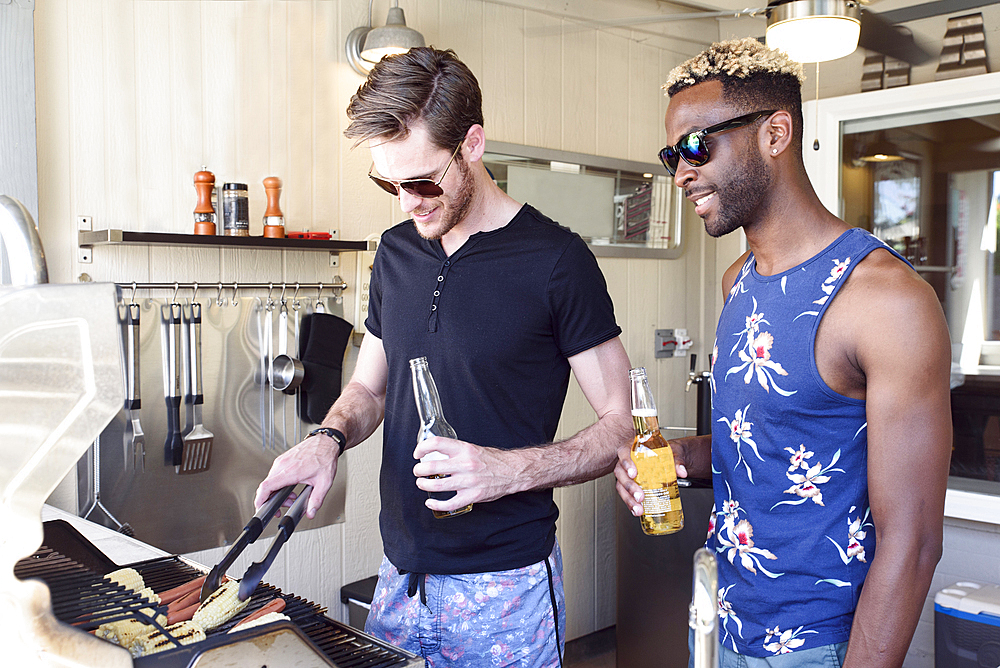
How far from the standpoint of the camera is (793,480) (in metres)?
1.38

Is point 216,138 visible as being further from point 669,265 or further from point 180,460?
point 669,265

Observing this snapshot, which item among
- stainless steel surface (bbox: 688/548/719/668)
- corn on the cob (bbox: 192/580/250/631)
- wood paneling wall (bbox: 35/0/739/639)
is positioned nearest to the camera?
stainless steel surface (bbox: 688/548/719/668)

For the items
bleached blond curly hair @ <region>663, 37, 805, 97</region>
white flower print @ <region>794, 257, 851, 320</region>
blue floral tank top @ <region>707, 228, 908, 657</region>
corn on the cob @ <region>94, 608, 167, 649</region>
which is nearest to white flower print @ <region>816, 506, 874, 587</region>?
blue floral tank top @ <region>707, 228, 908, 657</region>

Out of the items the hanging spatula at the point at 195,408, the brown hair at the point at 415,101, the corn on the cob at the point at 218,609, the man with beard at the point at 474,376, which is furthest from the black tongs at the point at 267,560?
the hanging spatula at the point at 195,408

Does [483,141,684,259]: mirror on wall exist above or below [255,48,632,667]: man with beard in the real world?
above

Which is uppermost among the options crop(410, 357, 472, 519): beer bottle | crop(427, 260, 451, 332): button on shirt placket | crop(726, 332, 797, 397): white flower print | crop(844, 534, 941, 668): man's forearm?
crop(427, 260, 451, 332): button on shirt placket

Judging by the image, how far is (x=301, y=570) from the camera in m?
2.88

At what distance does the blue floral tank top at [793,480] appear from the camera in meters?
1.35

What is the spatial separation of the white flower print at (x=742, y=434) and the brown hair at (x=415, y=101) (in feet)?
2.51

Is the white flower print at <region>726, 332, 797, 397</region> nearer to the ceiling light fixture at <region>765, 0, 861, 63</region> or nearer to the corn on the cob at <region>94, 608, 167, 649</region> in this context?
the corn on the cob at <region>94, 608, 167, 649</region>

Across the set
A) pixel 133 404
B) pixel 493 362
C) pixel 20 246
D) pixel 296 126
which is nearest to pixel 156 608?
pixel 20 246

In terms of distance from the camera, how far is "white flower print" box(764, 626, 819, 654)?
137 cm

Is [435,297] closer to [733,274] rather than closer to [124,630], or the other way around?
[733,274]

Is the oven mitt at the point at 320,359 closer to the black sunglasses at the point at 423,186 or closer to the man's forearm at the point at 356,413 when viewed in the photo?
the man's forearm at the point at 356,413
